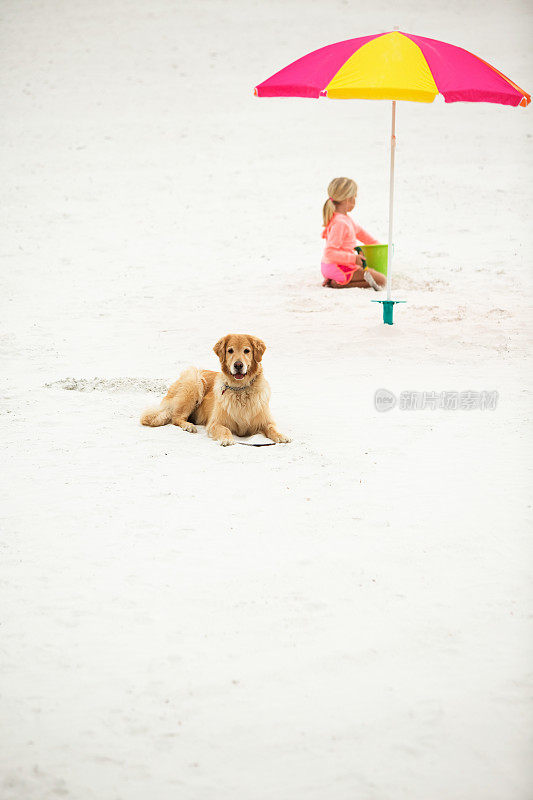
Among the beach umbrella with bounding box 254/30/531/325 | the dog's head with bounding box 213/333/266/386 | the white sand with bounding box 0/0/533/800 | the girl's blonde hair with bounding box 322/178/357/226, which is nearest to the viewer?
the white sand with bounding box 0/0/533/800

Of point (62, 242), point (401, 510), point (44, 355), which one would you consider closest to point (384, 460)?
point (401, 510)

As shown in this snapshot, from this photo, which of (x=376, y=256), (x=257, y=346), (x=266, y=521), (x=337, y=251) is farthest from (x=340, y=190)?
(x=266, y=521)

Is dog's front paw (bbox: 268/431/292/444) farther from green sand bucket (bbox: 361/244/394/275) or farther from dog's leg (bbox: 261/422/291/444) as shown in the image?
green sand bucket (bbox: 361/244/394/275)

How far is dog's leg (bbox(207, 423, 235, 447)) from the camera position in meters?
5.69

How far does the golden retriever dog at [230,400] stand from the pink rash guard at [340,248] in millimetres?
3708

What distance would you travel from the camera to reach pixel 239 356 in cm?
561

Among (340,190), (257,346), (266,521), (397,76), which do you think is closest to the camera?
(266,521)

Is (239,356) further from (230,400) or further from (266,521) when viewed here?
(266,521)

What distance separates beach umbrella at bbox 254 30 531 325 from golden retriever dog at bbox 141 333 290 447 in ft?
8.19

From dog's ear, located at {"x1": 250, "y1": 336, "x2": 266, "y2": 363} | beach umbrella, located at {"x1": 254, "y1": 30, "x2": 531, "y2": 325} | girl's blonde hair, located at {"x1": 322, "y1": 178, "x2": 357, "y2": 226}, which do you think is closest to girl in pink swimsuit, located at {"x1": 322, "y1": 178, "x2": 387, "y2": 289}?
girl's blonde hair, located at {"x1": 322, "y1": 178, "x2": 357, "y2": 226}

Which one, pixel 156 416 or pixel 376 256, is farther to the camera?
pixel 376 256

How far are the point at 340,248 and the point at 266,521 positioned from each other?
17.6ft

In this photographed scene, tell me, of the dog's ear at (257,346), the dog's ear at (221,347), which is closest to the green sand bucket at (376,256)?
the dog's ear at (257,346)

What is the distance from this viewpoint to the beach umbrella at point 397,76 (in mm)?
6938
